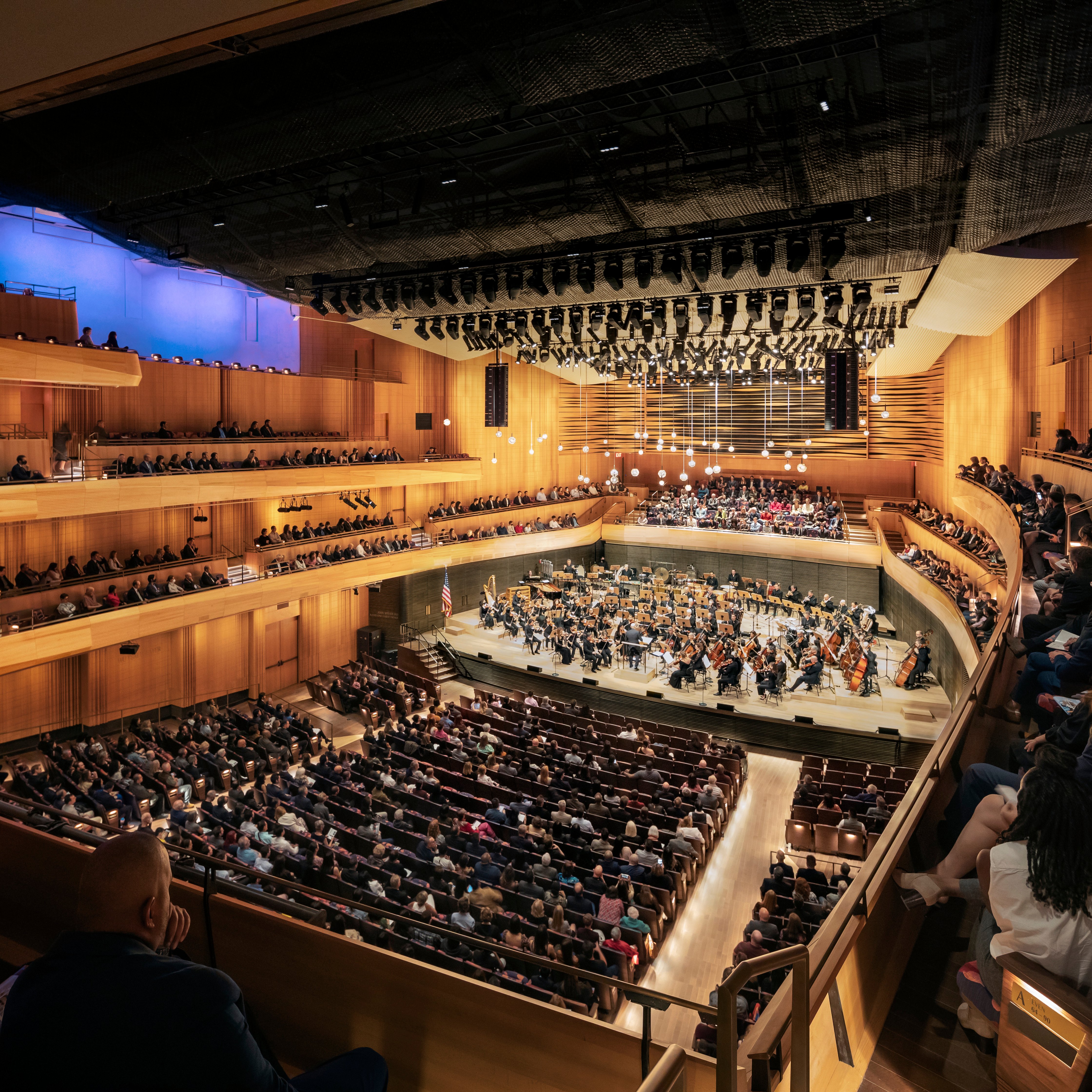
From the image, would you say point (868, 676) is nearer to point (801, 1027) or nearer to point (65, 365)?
point (801, 1027)

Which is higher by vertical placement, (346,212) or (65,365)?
(346,212)

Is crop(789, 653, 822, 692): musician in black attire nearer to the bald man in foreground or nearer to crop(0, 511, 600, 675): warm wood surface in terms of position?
crop(0, 511, 600, 675): warm wood surface

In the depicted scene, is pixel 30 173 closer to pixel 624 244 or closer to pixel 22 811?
pixel 624 244

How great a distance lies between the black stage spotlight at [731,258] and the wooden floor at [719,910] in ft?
23.2

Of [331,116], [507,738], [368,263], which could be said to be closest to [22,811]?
[331,116]

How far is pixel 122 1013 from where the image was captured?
3.95 feet

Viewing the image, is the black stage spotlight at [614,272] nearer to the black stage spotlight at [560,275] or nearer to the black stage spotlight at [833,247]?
the black stage spotlight at [560,275]

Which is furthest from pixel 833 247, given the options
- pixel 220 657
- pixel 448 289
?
pixel 220 657

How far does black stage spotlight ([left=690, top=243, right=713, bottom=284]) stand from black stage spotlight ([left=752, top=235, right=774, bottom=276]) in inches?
20.3

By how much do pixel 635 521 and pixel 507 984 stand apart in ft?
66.6

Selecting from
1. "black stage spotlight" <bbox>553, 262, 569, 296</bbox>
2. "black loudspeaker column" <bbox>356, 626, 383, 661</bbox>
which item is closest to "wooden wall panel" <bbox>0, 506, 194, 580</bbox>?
"black loudspeaker column" <bbox>356, 626, 383, 661</bbox>

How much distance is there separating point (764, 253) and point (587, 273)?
214 cm

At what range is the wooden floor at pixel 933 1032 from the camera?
6.87ft

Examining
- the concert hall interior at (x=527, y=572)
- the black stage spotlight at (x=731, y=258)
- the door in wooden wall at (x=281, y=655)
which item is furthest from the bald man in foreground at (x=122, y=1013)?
the door in wooden wall at (x=281, y=655)
